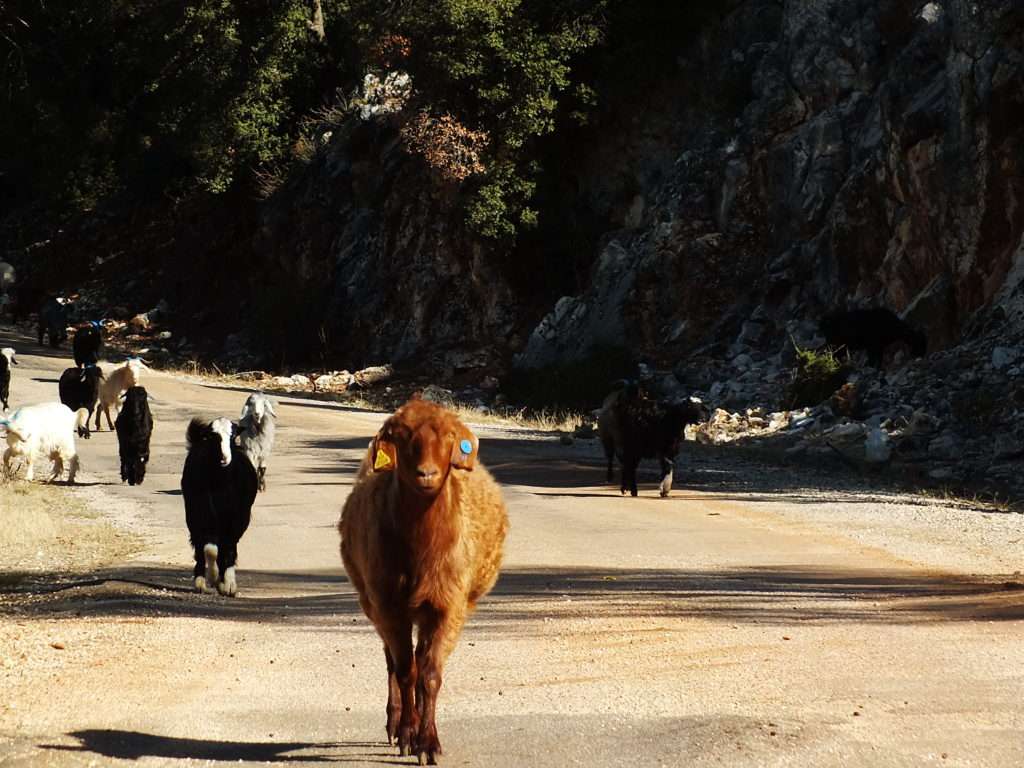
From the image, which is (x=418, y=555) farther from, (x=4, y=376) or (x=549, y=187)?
(x=549, y=187)

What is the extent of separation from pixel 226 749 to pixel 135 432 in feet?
48.2

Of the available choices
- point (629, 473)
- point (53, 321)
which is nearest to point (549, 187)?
point (53, 321)

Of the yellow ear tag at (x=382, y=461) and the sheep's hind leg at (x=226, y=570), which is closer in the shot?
the yellow ear tag at (x=382, y=461)

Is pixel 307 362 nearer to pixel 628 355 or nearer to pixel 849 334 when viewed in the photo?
pixel 628 355

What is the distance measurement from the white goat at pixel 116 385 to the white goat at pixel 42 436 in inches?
186

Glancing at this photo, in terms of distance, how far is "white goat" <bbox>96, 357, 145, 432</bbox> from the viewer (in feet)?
87.0

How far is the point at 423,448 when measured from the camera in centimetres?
663

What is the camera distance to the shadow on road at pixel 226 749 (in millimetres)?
6887

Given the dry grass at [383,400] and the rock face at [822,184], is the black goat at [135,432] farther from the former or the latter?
the rock face at [822,184]

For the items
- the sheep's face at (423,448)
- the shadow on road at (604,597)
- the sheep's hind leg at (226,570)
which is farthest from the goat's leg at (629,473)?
the sheep's face at (423,448)

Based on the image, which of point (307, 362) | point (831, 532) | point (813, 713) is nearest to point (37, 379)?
point (307, 362)

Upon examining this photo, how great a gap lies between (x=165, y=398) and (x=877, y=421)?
677 inches

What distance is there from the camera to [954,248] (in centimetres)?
2961

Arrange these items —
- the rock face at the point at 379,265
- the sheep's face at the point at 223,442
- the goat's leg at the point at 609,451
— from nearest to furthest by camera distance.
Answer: the sheep's face at the point at 223,442, the goat's leg at the point at 609,451, the rock face at the point at 379,265
